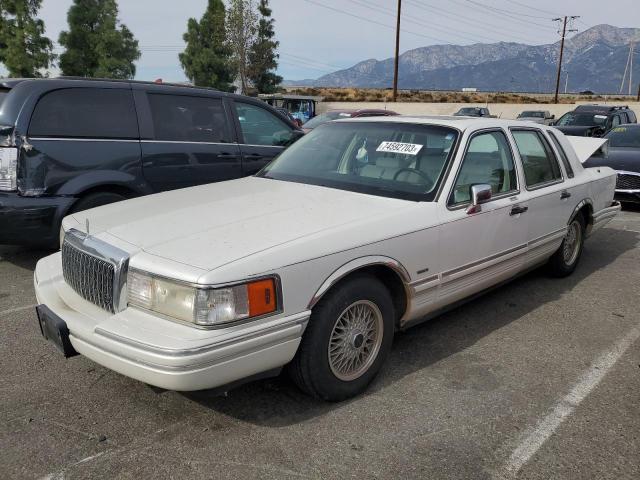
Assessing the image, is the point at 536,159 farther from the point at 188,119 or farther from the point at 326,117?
the point at 326,117

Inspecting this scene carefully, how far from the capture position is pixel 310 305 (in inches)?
109

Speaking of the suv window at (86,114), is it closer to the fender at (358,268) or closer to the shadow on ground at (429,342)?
the shadow on ground at (429,342)

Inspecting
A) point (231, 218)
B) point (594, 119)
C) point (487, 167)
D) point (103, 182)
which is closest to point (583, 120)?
point (594, 119)

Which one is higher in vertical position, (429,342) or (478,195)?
(478,195)

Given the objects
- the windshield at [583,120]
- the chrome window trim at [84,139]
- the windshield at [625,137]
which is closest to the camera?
the chrome window trim at [84,139]

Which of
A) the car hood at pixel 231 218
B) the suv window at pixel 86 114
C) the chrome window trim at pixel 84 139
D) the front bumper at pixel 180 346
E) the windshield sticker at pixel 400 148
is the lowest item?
the front bumper at pixel 180 346

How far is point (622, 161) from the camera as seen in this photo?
9516mm

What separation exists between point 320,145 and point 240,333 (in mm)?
2232

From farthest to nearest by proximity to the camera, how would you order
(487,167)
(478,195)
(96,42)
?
(96,42) → (487,167) → (478,195)

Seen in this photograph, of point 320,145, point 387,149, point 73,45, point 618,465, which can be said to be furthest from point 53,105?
point 73,45

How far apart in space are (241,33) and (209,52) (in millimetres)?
3138

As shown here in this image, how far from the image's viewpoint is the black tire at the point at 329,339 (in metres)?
2.83

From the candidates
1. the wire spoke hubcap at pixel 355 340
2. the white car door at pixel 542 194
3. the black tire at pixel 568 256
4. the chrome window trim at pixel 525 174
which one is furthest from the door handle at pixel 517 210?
the wire spoke hubcap at pixel 355 340

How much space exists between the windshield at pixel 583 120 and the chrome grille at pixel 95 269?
17.1 m
